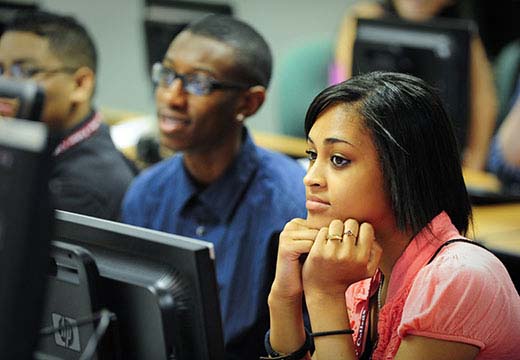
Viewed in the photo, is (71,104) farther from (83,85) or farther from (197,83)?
(197,83)

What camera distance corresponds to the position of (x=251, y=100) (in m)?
2.44

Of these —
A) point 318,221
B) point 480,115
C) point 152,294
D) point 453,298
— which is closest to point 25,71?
point 318,221

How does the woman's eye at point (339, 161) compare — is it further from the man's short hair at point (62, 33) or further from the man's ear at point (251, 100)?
the man's short hair at point (62, 33)

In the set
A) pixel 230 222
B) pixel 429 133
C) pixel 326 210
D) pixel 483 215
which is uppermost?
pixel 429 133

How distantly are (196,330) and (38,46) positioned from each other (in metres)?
1.56

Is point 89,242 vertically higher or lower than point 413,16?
lower

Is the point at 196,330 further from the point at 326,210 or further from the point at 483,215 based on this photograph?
the point at 483,215

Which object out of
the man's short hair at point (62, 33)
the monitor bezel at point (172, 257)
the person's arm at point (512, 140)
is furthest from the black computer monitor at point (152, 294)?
the person's arm at point (512, 140)

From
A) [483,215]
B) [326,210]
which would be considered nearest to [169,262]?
[326,210]

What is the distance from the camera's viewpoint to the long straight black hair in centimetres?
153

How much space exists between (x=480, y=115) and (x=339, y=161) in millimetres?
2664

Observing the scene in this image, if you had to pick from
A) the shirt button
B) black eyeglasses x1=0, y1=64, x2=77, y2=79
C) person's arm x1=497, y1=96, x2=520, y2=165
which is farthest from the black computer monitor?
person's arm x1=497, y1=96, x2=520, y2=165

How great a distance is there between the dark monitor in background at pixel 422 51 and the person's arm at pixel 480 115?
0.63 meters

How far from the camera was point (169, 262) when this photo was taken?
1.38m
